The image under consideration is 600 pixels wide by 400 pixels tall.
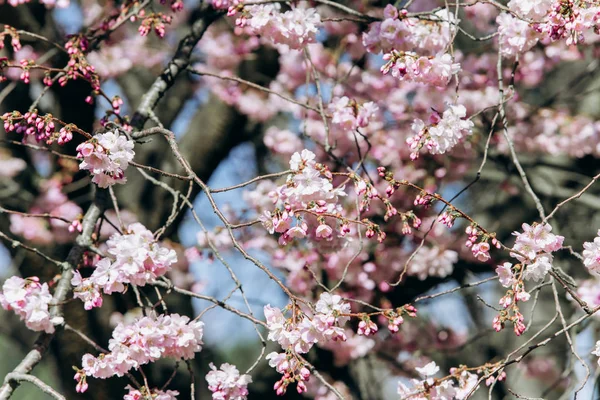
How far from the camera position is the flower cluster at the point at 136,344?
1.84 metres

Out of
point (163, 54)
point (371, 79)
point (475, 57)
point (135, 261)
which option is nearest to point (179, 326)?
point (135, 261)

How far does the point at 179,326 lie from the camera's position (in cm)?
192

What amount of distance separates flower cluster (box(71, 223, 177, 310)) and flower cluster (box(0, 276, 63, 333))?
0.13 m

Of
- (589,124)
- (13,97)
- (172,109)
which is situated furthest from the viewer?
(172,109)

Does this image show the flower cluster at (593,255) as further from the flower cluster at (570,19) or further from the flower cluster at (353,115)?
the flower cluster at (353,115)

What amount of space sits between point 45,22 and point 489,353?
10.9ft

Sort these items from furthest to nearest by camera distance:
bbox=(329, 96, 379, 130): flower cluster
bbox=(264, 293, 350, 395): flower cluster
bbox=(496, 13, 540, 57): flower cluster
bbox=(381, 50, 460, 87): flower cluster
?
bbox=(329, 96, 379, 130): flower cluster → bbox=(496, 13, 540, 57): flower cluster → bbox=(381, 50, 460, 87): flower cluster → bbox=(264, 293, 350, 395): flower cluster

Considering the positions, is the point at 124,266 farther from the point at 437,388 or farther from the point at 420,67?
the point at 420,67

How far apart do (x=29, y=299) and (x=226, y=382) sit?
23.6 inches

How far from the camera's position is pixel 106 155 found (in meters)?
1.70

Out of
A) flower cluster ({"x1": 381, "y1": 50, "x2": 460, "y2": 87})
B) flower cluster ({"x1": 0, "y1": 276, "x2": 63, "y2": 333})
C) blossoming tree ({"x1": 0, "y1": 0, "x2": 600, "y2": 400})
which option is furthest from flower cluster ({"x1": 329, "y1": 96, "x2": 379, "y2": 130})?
flower cluster ({"x1": 0, "y1": 276, "x2": 63, "y2": 333})

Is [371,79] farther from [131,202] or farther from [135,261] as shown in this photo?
[135,261]

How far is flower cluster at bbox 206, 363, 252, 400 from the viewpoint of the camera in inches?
76.6

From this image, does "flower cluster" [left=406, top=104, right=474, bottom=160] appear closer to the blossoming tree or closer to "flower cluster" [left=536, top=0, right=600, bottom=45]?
the blossoming tree
